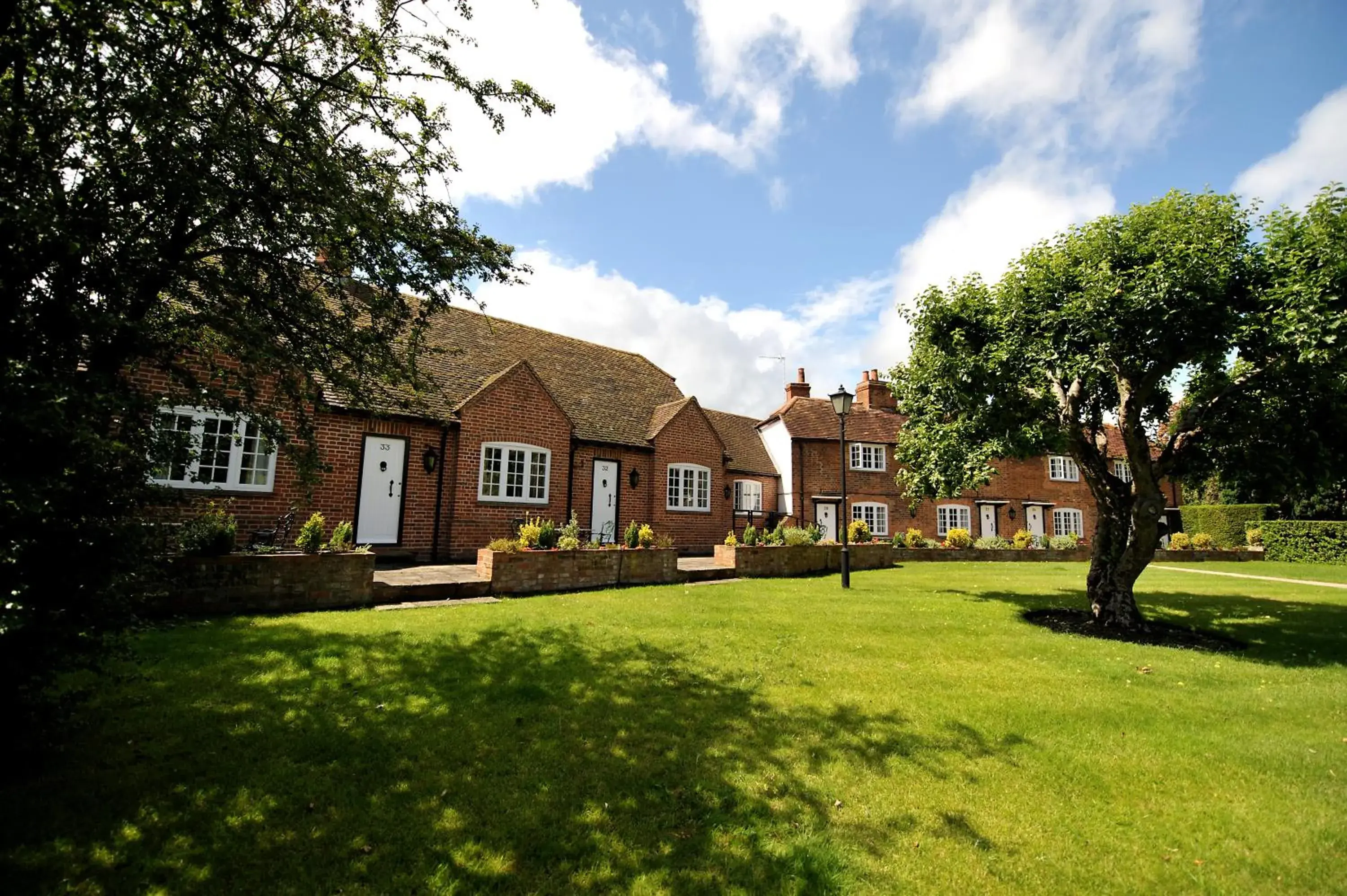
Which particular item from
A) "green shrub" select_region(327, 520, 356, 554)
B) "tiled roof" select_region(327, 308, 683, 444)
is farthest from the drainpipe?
"green shrub" select_region(327, 520, 356, 554)

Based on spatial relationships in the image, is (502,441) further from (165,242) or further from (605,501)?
(165,242)

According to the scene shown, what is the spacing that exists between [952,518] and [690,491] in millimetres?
16482

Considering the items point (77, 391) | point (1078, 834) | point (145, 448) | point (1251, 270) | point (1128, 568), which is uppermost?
point (1251, 270)

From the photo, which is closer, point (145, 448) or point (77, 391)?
point (77, 391)

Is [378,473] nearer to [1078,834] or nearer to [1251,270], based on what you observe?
[1078,834]

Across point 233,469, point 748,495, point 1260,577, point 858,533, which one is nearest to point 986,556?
point 858,533

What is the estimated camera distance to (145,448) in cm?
408

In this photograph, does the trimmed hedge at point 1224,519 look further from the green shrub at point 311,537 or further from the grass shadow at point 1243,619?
the green shrub at point 311,537

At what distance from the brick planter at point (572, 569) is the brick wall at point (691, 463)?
5.54 m

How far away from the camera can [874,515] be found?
90.4ft

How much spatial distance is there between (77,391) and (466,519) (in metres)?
11.7

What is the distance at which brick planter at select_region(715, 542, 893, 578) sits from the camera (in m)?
15.4

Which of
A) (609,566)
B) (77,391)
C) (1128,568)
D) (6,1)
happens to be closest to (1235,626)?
(1128,568)

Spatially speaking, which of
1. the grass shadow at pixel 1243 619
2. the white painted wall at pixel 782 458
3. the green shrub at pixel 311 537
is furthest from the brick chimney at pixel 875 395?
the green shrub at pixel 311 537
